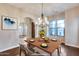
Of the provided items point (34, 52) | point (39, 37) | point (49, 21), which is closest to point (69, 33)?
point (49, 21)

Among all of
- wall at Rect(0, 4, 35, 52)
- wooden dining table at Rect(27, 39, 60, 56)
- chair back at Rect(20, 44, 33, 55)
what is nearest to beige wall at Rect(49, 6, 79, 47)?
wooden dining table at Rect(27, 39, 60, 56)

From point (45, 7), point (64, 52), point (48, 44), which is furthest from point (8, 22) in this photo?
point (64, 52)

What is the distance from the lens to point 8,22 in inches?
110

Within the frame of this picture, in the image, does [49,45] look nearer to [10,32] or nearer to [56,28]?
[56,28]

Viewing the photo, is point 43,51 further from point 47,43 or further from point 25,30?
point 25,30

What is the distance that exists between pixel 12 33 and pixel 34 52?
72 centimetres

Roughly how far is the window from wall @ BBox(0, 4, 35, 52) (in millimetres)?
702

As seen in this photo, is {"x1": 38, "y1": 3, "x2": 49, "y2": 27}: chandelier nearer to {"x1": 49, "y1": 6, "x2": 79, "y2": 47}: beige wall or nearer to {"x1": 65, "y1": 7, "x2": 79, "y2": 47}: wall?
{"x1": 49, "y1": 6, "x2": 79, "y2": 47}: beige wall

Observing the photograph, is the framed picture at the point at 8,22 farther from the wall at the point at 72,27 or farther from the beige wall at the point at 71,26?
the wall at the point at 72,27

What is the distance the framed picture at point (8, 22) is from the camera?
271 cm

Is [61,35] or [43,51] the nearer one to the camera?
[43,51]

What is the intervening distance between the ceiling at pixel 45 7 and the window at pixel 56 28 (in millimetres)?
248

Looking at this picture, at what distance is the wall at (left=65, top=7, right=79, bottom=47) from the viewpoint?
272 cm

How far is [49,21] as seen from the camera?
9.16 ft
